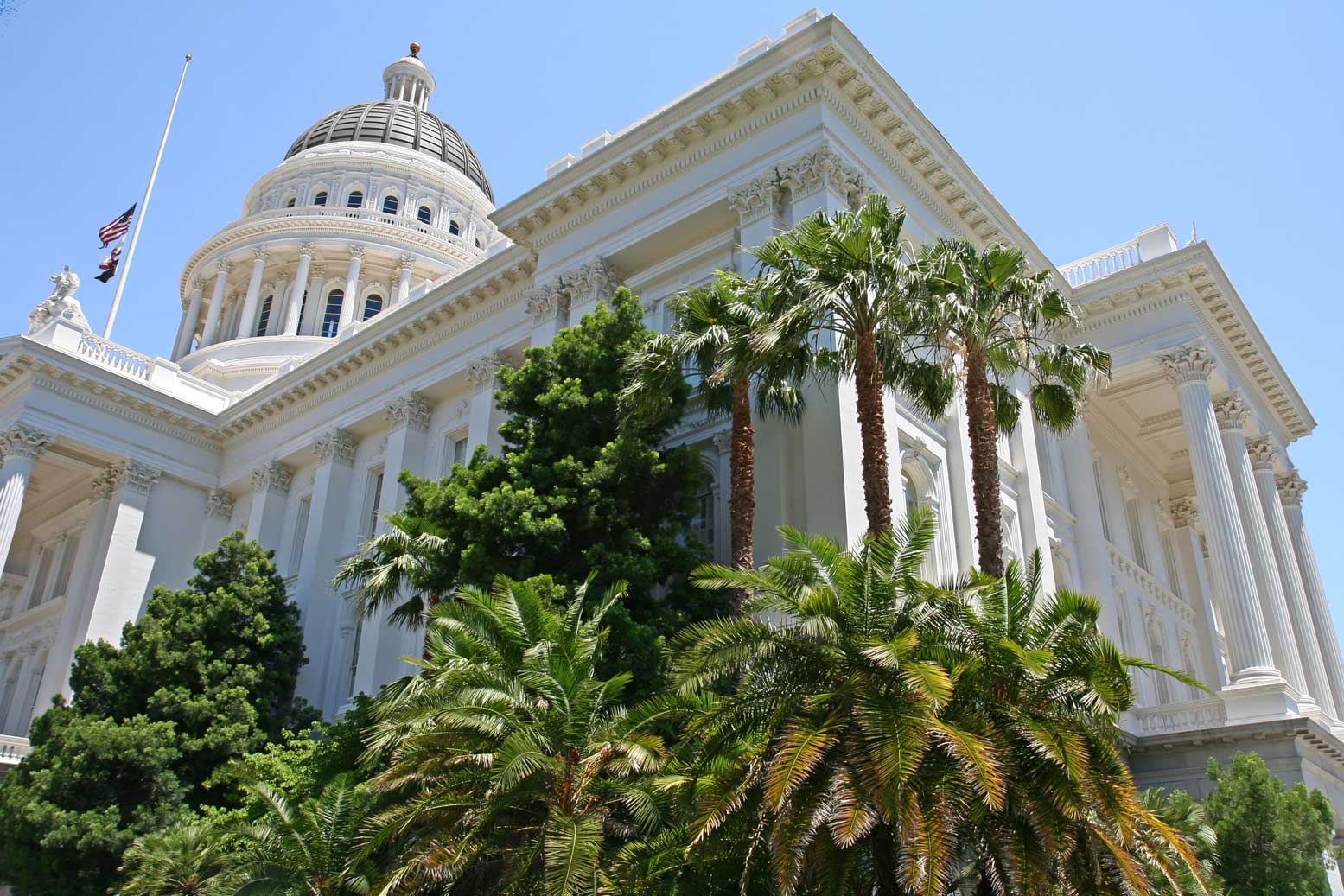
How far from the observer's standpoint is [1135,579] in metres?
32.1

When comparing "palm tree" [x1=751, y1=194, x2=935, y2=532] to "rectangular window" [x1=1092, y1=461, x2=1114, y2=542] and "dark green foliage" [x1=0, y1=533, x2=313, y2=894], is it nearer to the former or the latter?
"dark green foliage" [x1=0, y1=533, x2=313, y2=894]

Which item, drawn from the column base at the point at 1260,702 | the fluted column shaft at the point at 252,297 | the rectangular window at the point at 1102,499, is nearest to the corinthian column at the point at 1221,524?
the column base at the point at 1260,702

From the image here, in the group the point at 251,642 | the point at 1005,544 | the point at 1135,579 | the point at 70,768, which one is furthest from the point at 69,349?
the point at 1135,579

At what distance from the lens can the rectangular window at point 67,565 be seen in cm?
3944

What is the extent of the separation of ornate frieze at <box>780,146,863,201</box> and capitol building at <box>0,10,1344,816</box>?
2.1 inches

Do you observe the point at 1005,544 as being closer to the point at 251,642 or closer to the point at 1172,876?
the point at 1172,876

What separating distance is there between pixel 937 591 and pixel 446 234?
1947 inches

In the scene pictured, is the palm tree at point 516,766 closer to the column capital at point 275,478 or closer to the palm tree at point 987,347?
the palm tree at point 987,347

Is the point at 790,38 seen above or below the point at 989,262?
above

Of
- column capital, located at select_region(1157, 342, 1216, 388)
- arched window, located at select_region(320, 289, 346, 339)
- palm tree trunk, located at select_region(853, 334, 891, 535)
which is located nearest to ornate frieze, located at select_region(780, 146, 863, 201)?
palm tree trunk, located at select_region(853, 334, 891, 535)

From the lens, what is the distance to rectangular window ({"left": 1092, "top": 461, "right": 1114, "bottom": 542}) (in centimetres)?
3225

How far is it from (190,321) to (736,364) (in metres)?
45.2

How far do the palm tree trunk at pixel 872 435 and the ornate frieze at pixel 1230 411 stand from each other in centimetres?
1750

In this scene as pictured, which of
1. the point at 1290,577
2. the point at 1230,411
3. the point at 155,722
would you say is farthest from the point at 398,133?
the point at 1290,577
